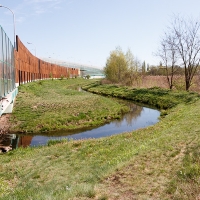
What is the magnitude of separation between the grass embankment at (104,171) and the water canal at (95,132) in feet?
7.43

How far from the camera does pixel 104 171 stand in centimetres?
673

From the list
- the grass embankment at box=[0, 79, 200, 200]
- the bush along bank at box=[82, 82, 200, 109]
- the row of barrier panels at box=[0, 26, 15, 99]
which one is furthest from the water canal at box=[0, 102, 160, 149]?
the bush along bank at box=[82, 82, 200, 109]

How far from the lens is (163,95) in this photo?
1147 inches

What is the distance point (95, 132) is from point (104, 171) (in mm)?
9073

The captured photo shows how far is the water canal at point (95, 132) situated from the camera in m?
13.5

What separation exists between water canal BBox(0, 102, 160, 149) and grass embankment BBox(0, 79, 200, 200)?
2264mm

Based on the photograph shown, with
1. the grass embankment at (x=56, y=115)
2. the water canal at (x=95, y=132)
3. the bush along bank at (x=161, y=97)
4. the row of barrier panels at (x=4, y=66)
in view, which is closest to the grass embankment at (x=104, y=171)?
the water canal at (x=95, y=132)

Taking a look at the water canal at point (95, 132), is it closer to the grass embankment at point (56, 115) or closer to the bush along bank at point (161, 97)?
the grass embankment at point (56, 115)

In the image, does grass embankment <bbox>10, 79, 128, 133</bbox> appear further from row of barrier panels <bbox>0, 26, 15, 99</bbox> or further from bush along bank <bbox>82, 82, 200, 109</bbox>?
bush along bank <bbox>82, 82, 200, 109</bbox>

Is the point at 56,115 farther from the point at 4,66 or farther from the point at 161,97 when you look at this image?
the point at 161,97

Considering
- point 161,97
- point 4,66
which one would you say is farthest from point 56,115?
point 161,97

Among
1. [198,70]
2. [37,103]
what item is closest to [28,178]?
[37,103]

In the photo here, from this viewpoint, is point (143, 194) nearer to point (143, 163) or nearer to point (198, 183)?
point (198, 183)

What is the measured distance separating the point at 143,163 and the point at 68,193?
269 cm
